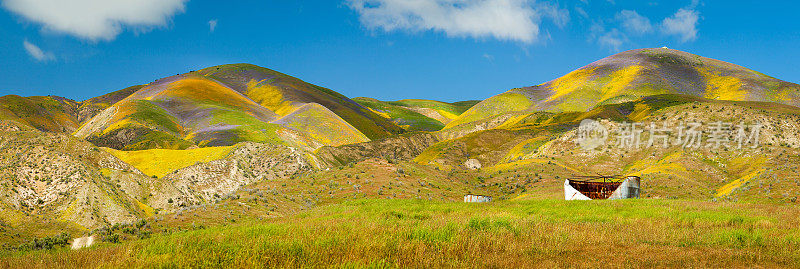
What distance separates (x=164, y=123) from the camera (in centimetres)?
8625

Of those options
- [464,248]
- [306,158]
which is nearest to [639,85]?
[306,158]

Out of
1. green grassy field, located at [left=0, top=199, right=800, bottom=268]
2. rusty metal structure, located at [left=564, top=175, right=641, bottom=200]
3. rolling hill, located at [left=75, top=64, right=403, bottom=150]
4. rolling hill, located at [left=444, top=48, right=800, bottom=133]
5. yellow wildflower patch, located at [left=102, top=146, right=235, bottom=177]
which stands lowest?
green grassy field, located at [left=0, top=199, right=800, bottom=268]

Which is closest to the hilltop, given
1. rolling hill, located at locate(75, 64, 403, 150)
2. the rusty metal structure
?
rolling hill, located at locate(75, 64, 403, 150)

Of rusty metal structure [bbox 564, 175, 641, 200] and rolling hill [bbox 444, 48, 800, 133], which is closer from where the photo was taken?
rusty metal structure [bbox 564, 175, 641, 200]

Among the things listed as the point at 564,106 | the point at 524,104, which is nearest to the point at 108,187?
the point at 564,106

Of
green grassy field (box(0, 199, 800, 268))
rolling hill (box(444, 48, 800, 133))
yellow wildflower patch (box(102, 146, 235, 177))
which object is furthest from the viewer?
rolling hill (box(444, 48, 800, 133))

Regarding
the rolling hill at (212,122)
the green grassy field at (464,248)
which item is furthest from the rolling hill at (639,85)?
the green grassy field at (464,248)

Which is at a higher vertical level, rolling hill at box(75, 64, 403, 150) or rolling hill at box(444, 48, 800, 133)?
rolling hill at box(444, 48, 800, 133)

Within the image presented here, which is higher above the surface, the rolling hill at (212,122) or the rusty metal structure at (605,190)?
the rolling hill at (212,122)

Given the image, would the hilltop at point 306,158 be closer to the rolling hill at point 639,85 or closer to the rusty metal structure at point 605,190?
the rolling hill at point 639,85

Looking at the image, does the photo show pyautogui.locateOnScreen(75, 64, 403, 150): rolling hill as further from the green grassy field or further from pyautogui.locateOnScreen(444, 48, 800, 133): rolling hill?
the green grassy field

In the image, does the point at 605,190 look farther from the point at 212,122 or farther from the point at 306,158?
the point at 212,122

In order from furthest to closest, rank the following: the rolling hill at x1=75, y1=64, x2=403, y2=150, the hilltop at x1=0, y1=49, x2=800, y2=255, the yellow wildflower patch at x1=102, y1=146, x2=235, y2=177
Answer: the rolling hill at x1=75, y1=64, x2=403, y2=150
the yellow wildflower patch at x1=102, y1=146, x2=235, y2=177
the hilltop at x1=0, y1=49, x2=800, y2=255

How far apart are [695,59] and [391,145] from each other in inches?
4699
